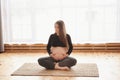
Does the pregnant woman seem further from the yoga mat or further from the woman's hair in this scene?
the yoga mat

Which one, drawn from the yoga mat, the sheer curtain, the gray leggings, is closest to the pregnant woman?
the gray leggings

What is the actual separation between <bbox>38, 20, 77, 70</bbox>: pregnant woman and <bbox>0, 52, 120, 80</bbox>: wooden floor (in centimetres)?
39

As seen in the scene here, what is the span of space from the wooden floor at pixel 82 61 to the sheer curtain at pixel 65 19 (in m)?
0.41

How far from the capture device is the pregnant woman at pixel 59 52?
372cm

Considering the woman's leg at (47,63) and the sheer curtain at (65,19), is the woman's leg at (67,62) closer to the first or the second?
the woman's leg at (47,63)

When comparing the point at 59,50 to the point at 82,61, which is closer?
the point at 59,50

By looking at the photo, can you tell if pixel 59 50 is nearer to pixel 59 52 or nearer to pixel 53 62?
pixel 59 52

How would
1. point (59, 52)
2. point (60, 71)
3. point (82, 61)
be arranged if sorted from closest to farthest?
1. point (60, 71)
2. point (59, 52)
3. point (82, 61)

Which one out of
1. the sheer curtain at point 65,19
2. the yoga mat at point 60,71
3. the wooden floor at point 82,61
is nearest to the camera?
the wooden floor at point 82,61

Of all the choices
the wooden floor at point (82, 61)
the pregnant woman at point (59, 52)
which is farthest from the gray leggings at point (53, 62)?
the wooden floor at point (82, 61)

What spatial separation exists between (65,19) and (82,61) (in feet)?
4.18

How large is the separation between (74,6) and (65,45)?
1.78m

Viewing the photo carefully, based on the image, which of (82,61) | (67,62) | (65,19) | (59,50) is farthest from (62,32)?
(65,19)

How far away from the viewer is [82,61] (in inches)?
175
